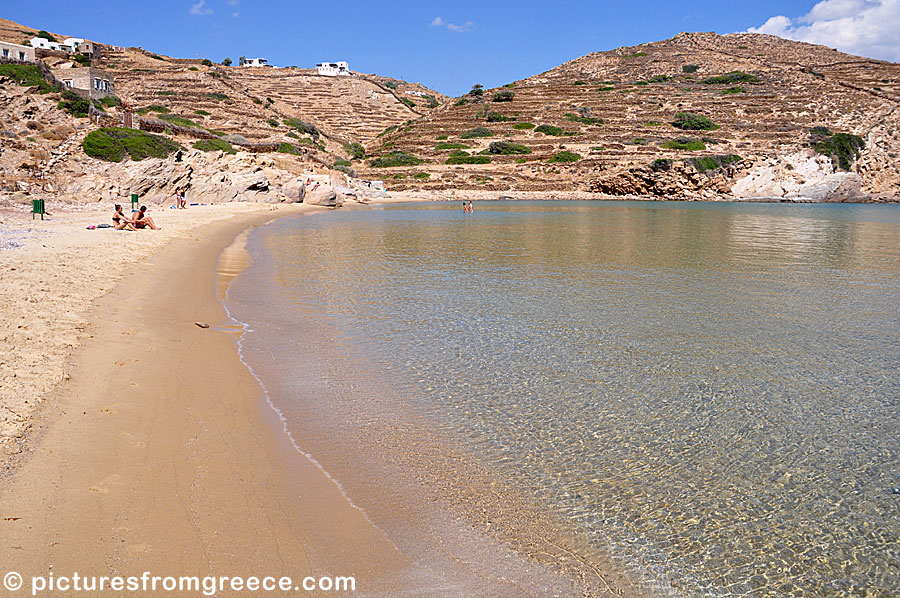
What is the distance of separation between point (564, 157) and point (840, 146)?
74.9 feet

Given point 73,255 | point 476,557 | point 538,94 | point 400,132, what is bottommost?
point 476,557

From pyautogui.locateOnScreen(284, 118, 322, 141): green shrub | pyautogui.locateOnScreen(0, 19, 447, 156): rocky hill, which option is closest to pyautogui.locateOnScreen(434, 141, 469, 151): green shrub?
pyautogui.locateOnScreen(0, 19, 447, 156): rocky hill

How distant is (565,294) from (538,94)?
6713 centimetres

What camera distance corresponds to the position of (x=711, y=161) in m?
50.3

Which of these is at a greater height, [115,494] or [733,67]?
[733,67]

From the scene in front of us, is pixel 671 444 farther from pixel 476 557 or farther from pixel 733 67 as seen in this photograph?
pixel 733 67

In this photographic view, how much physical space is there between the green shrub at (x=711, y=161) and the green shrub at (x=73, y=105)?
4237 centimetres

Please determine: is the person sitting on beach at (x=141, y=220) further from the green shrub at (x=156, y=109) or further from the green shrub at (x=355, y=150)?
the green shrub at (x=355, y=150)

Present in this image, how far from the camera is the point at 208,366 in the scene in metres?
6.12

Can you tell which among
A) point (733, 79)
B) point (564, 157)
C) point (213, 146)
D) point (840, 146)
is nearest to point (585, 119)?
point (564, 157)

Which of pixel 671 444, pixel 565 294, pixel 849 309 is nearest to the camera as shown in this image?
pixel 671 444

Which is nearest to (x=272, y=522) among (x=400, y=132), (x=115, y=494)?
(x=115, y=494)

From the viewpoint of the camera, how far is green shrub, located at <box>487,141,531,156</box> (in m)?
56.7

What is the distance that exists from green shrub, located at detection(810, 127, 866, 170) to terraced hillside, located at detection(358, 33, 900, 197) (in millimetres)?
779
